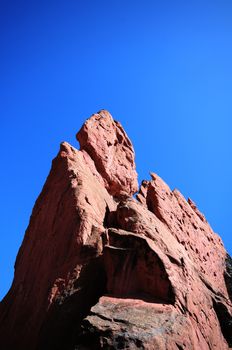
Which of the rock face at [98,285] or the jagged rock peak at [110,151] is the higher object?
the jagged rock peak at [110,151]

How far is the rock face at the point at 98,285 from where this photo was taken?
30.0 feet

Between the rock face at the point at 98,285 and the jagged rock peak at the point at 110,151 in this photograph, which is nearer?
the rock face at the point at 98,285

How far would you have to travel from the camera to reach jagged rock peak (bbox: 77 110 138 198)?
74.0 feet

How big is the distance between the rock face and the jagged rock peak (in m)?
3.45

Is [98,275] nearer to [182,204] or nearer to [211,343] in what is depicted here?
[211,343]

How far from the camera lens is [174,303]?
1033 cm

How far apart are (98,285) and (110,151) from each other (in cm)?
1382

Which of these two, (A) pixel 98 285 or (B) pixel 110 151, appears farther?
(B) pixel 110 151

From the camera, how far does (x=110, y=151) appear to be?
2447 cm

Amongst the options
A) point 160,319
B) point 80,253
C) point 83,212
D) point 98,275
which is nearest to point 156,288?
point 160,319

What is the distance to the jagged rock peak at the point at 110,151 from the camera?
22.5m

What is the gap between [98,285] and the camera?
472 inches

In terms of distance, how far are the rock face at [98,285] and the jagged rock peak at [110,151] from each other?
345 cm

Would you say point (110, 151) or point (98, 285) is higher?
point (110, 151)
